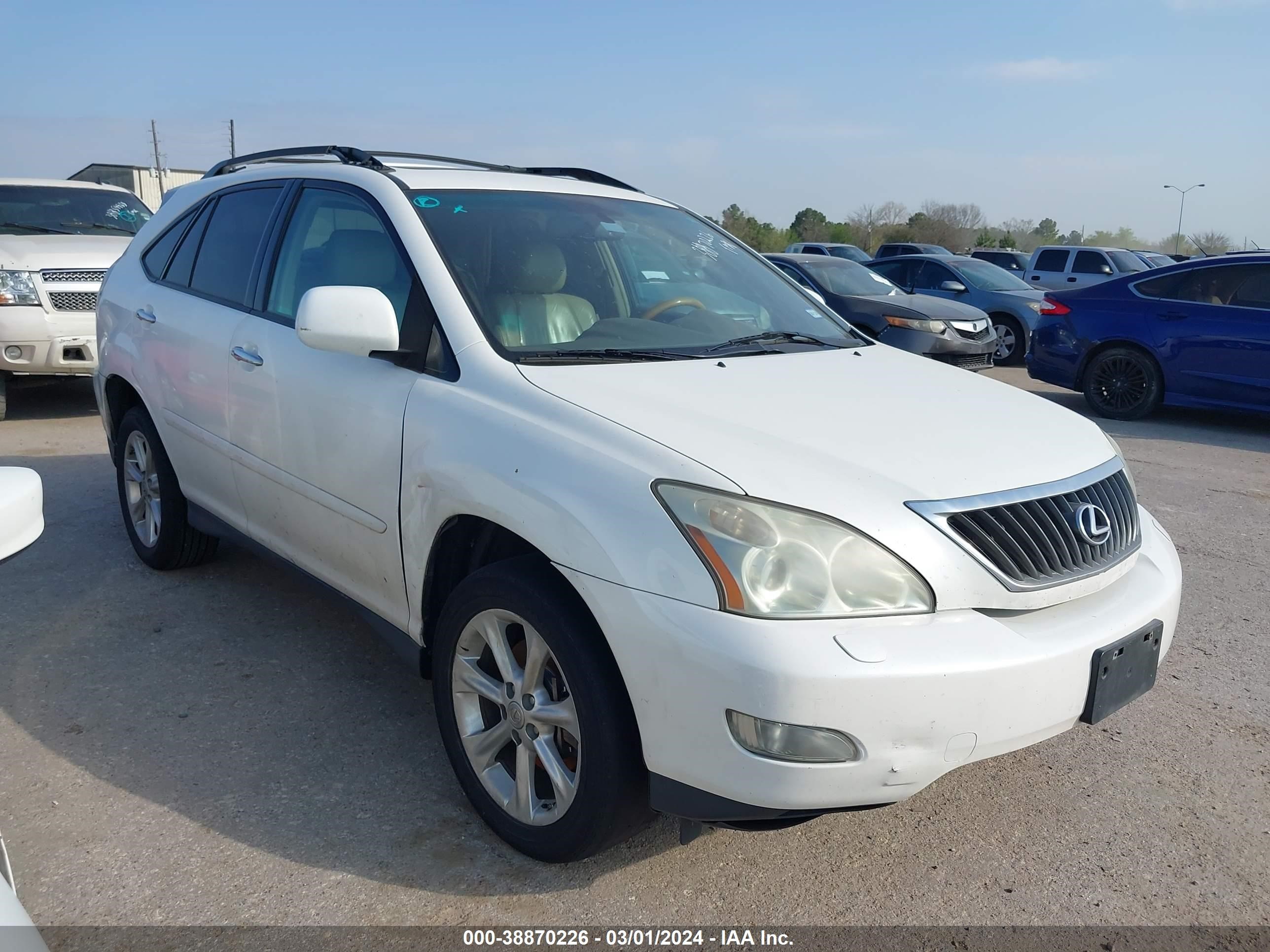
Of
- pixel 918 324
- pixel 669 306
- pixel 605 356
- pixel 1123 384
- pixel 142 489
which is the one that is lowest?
pixel 1123 384

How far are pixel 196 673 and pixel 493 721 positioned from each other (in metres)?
1.48

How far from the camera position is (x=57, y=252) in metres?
7.91

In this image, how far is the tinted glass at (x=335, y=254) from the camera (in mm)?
3133

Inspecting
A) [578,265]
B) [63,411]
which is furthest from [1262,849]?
[63,411]

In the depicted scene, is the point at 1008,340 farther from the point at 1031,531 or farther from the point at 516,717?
the point at 516,717

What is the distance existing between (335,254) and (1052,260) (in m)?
18.2

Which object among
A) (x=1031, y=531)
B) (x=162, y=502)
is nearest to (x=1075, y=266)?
(x=162, y=502)

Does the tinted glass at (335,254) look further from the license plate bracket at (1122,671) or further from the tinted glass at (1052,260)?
the tinted glass at (1052,260)

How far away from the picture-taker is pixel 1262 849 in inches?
106

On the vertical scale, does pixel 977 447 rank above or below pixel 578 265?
below

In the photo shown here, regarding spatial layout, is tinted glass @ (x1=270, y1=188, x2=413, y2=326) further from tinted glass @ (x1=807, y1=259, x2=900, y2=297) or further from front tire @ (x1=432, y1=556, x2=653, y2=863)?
tinted glass @ (x1=807, y1=259, x2=900, y2=297)

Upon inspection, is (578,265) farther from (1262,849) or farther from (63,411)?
(63,411)

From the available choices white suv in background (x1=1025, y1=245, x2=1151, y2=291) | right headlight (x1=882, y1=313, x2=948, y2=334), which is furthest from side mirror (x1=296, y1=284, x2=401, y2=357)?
white suv in background (x1=1025, y1=245, x2=1151, y2=291)

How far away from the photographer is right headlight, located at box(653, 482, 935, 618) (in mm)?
2090
